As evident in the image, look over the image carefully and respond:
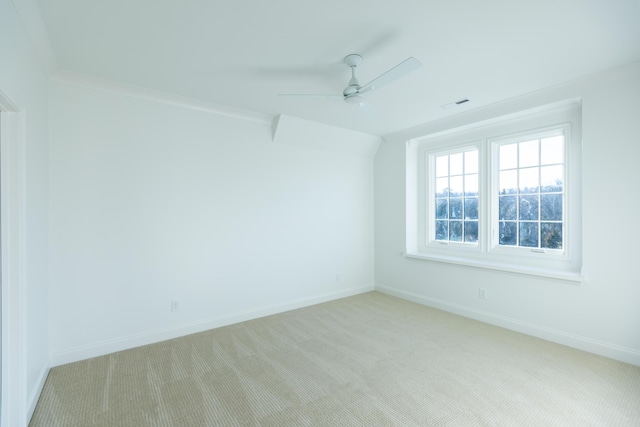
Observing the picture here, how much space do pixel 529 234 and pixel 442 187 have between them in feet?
4.23

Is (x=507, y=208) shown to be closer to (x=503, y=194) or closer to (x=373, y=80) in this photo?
(x=503, y=194)

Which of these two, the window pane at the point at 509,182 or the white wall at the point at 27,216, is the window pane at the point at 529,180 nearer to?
the window pane at the point at 509,182

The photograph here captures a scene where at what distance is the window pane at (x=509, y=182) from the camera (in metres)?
3.48

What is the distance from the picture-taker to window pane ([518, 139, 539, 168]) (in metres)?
3.31

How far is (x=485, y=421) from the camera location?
5.95ft

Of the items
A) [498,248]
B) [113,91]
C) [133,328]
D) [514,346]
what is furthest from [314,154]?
[514,346]

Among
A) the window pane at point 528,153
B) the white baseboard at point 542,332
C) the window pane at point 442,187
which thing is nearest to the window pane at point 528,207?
the window pane at point 528,153

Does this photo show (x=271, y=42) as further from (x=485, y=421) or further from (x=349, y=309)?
(x=349, y=309)

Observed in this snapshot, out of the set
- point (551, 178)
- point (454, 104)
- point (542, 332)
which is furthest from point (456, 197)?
point (542, 332)

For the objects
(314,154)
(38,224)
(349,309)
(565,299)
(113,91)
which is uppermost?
(113,91)

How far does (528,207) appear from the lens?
3.37m

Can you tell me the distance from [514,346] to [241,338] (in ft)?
9.13

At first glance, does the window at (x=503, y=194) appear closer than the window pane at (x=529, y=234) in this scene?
Yes

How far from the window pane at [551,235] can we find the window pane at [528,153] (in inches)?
28.4
